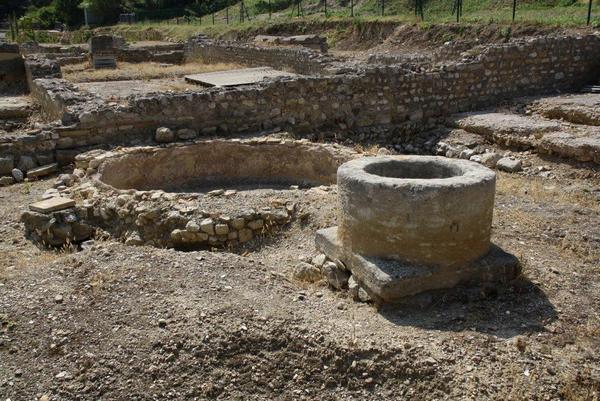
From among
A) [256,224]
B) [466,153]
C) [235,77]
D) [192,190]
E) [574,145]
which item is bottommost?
[192,190]

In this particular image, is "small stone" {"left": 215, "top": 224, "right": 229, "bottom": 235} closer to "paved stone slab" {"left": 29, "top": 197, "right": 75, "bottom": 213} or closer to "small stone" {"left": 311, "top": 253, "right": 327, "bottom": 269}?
"small stone" {"left": 311, "top": 253, "right": 327, "bottom": 269}

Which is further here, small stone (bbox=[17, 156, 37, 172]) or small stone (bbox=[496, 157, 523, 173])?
small stone (bbox=[496, 157, 523, 173])

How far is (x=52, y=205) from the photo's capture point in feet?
22.9

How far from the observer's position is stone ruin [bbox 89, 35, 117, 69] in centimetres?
2062

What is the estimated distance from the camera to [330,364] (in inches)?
174

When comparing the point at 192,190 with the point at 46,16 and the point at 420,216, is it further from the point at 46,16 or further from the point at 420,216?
the point at 46,16

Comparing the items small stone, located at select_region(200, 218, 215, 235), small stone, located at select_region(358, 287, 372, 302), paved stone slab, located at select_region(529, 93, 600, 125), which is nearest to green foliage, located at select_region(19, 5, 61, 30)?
paved stone slab, located at select_region(529, 93, 600, 125)

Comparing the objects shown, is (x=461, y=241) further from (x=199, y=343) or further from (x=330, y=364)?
(x=199, y=343)

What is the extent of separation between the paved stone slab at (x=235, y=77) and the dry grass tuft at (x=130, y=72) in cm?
194

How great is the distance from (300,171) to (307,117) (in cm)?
200

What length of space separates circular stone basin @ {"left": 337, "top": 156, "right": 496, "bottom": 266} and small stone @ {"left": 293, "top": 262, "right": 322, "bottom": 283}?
0.60 m

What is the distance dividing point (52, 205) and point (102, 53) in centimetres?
1529

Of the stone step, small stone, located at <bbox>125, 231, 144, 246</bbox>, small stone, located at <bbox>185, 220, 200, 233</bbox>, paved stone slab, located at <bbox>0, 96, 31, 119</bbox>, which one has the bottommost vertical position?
small stone, located at <bbox>125, 231, 144, 246</bbox>

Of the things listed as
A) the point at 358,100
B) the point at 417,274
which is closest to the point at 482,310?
the point at 417,274
